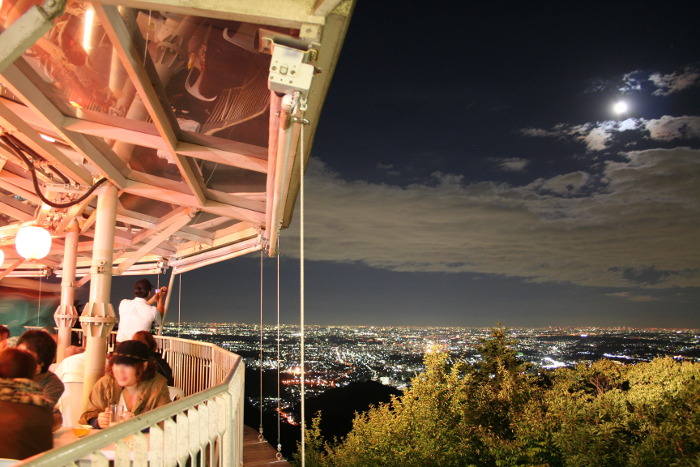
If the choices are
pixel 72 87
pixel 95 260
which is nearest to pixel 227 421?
pixel 72 87

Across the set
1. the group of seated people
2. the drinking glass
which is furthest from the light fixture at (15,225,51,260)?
the drinking glass

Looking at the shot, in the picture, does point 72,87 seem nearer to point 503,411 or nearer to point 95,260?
point 95,260

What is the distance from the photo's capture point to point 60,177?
609 cm

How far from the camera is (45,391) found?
142 inches

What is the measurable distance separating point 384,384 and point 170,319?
67.0 meters

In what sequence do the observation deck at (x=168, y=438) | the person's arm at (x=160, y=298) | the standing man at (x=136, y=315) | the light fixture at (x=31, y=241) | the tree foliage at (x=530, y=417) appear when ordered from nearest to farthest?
1. the observation deck at (x=168, y=438)
2. the standing man at (x=136, y=315)
3. the light fixture at (x=31, y=241)
4. the person's arm at (x=160, y=298)
5. the tree foliage at (x=530, y=417)

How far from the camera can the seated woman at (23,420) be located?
239cm

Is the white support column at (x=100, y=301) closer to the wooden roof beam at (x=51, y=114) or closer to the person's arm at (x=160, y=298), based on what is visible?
the wooden roof beam at (x=51, y=114)

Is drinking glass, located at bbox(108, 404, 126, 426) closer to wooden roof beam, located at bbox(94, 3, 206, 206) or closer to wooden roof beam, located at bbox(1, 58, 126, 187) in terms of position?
wooden roof beam, located at bbox(94, 3, 206, 206)

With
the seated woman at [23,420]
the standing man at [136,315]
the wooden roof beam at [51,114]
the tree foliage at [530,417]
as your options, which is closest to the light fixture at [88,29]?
the wooden roof beam at [51,114]

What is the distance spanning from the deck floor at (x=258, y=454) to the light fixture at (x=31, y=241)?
13.4 ft

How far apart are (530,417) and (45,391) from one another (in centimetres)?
2982

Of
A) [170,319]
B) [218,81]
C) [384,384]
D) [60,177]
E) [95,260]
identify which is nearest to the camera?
[218,81]

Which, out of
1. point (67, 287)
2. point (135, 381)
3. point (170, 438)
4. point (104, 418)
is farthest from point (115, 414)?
point (67, 287)
